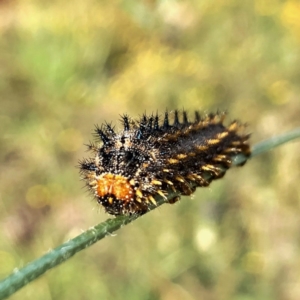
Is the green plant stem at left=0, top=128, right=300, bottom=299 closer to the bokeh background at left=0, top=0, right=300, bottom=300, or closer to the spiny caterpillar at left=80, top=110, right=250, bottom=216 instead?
the spiny caterpillar at left=80, top=110, right=250, bottom=216

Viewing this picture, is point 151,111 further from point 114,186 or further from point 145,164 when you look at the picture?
point 114,186

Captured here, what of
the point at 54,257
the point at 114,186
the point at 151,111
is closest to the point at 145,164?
the point at 114,186

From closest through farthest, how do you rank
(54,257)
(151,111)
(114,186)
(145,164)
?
(54,257), (114,186), (145,164), (151,111)

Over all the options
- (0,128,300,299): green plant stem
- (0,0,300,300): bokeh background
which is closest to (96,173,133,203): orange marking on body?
(0,128,300,299): green plant stem

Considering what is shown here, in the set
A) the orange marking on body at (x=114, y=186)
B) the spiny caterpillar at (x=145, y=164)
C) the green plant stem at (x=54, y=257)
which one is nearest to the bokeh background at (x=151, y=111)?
the spiny caterpillar at (x=145, y=164)

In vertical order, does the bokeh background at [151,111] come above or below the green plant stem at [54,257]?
above

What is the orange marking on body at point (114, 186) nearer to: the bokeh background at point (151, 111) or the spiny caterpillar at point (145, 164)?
the spiny caterpillar at point (145, 164)
